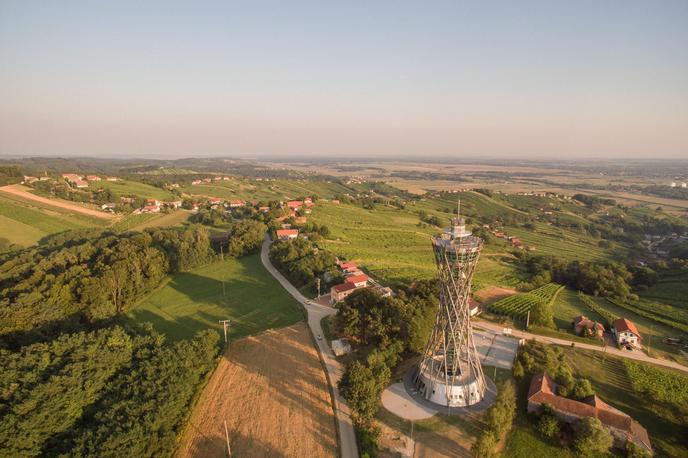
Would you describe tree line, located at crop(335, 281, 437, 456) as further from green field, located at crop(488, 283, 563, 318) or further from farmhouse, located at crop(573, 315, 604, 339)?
farmhouse, located at crop(573, 315, 604, 339)

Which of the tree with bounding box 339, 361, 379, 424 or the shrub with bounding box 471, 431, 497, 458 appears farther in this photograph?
the tree with bounding box 339, 361, 379, 424

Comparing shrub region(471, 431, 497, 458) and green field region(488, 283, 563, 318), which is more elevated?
shrub region(471, 431, 497, 458)

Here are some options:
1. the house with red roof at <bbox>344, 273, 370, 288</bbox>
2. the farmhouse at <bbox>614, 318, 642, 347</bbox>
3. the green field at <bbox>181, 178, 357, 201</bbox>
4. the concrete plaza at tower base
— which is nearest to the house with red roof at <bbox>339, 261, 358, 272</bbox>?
the house with red roof at <bbox>344, 273, 370, 288</bbox>

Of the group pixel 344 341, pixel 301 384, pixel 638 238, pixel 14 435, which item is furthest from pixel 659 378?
pixel 638 238

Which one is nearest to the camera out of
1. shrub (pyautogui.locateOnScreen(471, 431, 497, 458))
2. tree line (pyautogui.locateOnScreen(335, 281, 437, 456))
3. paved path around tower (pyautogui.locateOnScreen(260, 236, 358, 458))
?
shrub (pyautogui.locateOnScreen(471, 431, 497, 458))

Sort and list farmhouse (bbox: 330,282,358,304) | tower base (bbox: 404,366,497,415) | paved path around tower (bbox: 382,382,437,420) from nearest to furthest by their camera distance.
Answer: paved path around tower (bbox: 382,382,437,420)
tower base (bbox: 404,366,497,415)
farmhouse (bbox: 330,282,358,304)

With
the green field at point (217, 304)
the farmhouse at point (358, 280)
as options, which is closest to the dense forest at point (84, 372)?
the green field at point (217, 304)

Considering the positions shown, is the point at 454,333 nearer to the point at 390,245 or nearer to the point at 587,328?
the point at 587,328
